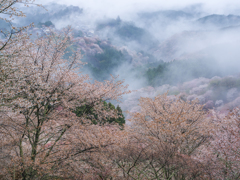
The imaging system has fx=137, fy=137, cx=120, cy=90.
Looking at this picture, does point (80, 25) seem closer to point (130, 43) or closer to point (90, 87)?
point (130, 43)

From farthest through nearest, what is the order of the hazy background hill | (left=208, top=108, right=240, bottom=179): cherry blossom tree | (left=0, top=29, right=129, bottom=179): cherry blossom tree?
the hazy background hill < (left=0, top=29, right=129, bottom=179): cherry blossom tree < (left=208, top=108, right=240, bottom=179): cherry blossom tree

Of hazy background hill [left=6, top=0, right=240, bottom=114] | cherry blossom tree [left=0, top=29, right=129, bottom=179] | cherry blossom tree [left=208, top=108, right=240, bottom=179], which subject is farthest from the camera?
hazy background hill [left=6, top=0, right=240, bottom=114]

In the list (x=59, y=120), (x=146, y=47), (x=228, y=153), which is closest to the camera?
(x=228, y=153)

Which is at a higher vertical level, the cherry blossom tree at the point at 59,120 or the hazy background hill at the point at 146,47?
the hazy background hill at the point at 146,47

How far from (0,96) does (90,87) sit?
138 inches

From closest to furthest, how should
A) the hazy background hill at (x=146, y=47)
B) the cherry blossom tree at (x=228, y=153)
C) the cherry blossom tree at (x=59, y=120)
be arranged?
the cherry blossom tree at (x=228, y=153), the cherry blossom tree at (x=59, y=120), the hazy background hill at (x=146, y=47)

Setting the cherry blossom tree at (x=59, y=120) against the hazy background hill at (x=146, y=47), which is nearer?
the cherry blossom tree at (x=59, y=120)

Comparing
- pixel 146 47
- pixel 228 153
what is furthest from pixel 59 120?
pixel 146 47

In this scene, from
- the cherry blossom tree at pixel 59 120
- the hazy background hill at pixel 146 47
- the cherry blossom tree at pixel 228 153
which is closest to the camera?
the cherry blossom tree at pixel 228 153

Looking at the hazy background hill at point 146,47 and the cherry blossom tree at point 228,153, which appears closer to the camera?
the cherry blossom tree at point 228,153

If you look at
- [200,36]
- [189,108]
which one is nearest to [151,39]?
[200,36]

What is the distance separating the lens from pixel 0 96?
3.82 m

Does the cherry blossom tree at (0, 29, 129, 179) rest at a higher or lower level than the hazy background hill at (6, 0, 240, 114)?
lower

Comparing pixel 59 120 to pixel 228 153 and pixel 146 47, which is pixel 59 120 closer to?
pixel 228 153
